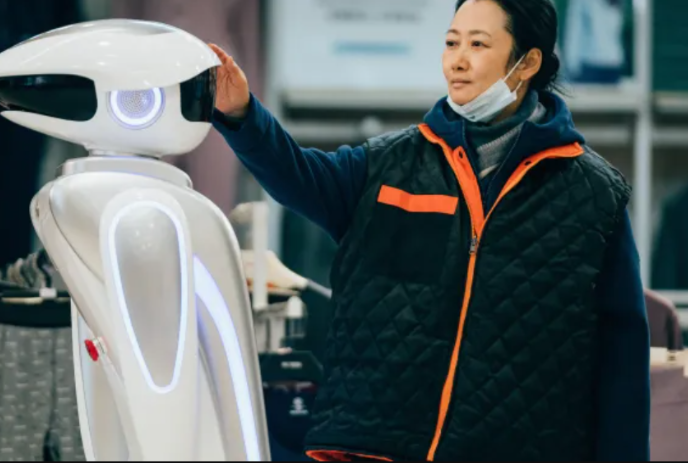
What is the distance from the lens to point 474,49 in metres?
1.38

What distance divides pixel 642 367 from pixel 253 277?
127 centimetres

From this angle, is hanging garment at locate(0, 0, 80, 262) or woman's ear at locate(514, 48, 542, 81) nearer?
woman's ear at locate(514, 48, 542, 81)

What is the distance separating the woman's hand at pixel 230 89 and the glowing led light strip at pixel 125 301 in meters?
0.21

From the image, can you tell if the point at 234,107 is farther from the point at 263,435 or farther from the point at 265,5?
the point at 265,5

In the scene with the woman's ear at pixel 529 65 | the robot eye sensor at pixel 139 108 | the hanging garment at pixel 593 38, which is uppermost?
the hanging garment at pixel 593 38


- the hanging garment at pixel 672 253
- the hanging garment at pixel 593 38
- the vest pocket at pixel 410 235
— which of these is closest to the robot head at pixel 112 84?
the vest pocket at pixel 410 235

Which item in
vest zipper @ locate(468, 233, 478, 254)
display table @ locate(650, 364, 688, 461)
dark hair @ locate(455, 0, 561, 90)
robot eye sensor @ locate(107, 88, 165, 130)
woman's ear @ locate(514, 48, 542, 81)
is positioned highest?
dark hair @ locate(455, 0, 561, 90)

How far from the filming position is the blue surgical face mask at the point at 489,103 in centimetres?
139

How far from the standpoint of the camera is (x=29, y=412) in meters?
2.37

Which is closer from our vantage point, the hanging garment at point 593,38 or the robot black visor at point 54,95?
the robot black visor at point 54,95

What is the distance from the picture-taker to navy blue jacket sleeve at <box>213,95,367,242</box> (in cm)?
126

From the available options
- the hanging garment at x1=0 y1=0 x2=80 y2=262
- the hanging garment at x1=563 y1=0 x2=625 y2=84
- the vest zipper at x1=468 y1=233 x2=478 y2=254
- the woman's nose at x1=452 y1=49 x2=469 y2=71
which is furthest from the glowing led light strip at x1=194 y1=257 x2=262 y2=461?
the hanging garment at x1=563 y1=0 x2=625 y2=84

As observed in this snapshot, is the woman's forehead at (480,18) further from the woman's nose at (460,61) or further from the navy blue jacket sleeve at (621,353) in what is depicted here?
the navy blue jacket sleeve at (621,353)

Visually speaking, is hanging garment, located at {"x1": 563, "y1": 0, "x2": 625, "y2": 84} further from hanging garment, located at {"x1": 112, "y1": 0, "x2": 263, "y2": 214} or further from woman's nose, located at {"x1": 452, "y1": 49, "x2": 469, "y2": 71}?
woman's nose, located at {"x1": 452, "y1": 49, "x2": 469, "y2": 71}
